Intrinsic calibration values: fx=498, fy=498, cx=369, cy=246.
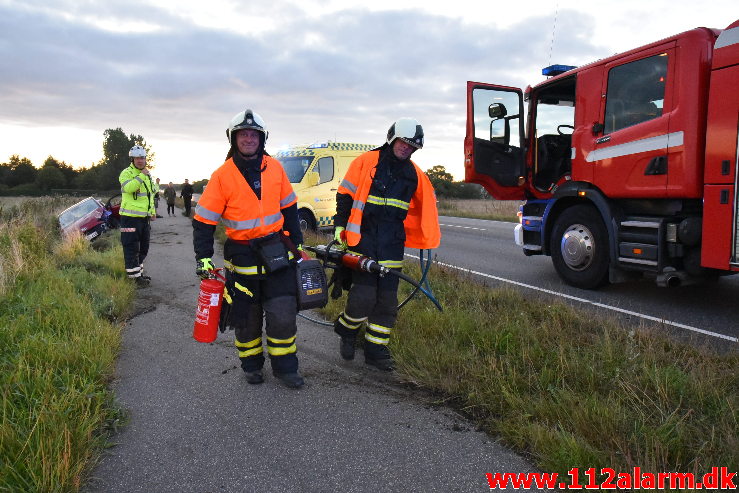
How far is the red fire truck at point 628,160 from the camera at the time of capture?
15.1 feet

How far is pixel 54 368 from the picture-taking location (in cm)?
338

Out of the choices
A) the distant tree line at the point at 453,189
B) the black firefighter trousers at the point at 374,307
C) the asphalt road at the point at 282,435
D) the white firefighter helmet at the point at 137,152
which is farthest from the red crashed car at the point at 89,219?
the distant tree line at the point at 453,189

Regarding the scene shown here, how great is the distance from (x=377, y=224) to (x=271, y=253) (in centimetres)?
90

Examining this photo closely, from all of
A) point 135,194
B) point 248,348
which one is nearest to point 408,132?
point 248,348

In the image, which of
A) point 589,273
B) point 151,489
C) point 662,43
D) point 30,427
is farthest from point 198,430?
point 662,43

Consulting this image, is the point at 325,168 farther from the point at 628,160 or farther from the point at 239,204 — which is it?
the point at 239,204

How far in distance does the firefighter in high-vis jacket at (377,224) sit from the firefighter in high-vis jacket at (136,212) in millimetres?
3977

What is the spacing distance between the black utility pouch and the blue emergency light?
4974 mm

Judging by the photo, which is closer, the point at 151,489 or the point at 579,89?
the point at 151,489

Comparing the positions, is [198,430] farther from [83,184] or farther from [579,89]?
[83,184]

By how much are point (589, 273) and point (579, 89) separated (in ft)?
7.40

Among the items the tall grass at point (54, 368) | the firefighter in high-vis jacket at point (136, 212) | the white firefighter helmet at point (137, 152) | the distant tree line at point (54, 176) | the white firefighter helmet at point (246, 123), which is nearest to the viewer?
the tall grass at point (54, 368)

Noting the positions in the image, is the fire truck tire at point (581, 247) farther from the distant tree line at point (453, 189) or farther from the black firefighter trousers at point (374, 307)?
the distant tree line at point (453, 189)

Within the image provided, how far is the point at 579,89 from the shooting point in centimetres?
606
